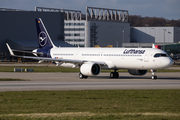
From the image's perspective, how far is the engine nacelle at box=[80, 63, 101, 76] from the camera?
36.8 metres

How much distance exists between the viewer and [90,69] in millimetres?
36719

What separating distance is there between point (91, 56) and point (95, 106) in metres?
23.8

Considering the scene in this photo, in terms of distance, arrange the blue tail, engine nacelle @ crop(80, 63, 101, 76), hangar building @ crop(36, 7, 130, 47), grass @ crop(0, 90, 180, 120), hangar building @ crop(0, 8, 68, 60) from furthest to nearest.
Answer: hangar building @ crop(36, 7, 130, 47), hangar building @ crop(0, 8, 68, 60), the blue tail, engine nacelle @ crop(80, 63, 101, 76), grass @ crop(0, 90, 180, 120)

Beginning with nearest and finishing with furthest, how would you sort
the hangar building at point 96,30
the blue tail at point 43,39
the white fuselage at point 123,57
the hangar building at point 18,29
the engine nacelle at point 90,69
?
the white fuselage at point 123,57
the engine nacelle at point 90,69
the blue tail at point 43,39
the hangar building at point 18,29
the hangar building at point 96,30

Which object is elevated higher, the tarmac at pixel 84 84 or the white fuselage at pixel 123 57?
the white fuselage at pixel 123 57

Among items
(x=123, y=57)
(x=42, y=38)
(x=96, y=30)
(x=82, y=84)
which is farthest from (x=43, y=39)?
(x=96, y=30)

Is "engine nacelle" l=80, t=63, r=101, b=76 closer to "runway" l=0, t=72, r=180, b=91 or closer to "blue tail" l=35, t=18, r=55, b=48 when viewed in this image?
"runway" l=0, t=72, r=180, b=91

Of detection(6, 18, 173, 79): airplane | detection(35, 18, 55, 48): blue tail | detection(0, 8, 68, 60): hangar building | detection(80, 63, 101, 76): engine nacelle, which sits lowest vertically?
detection(80, 63, 101, 76): engine nacelle

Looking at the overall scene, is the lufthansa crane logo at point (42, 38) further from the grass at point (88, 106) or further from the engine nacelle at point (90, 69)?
the grass at point (88, 106)

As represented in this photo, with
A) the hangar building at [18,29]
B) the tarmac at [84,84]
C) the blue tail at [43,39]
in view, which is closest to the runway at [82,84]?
the tarmac at [84,84]

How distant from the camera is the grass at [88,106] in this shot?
14352mm

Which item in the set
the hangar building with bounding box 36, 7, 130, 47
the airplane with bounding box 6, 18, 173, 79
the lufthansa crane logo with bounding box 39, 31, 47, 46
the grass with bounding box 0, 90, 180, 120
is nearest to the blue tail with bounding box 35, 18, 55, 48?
the lufthansa crane logo with bounding box 39, 31, 47, 46

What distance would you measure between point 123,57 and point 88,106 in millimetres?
21287

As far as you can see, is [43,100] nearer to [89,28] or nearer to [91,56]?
[91,56]
